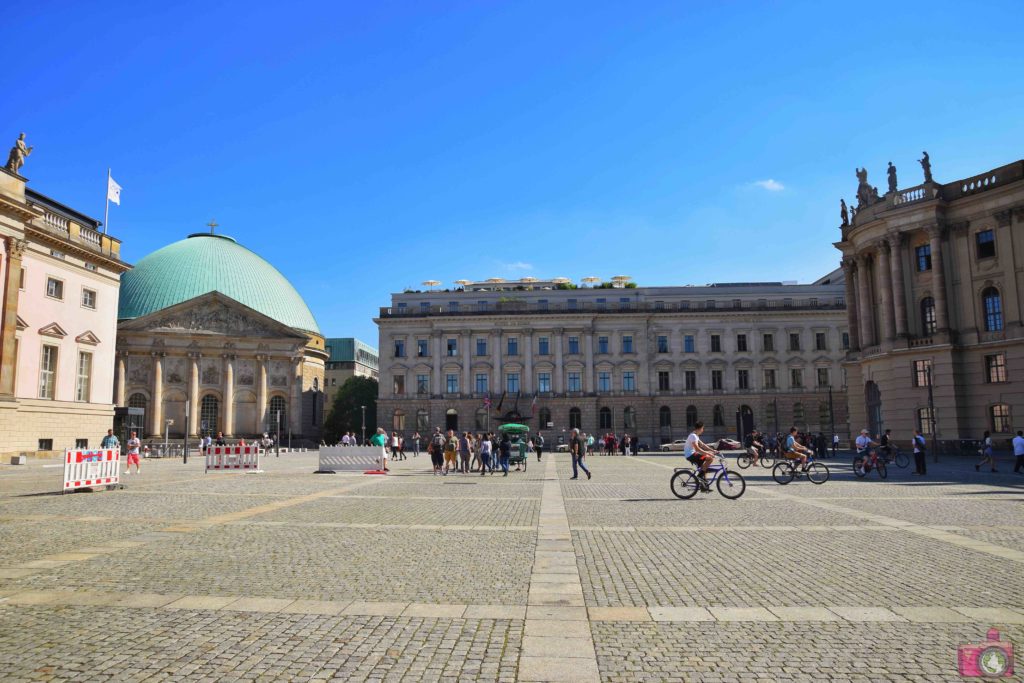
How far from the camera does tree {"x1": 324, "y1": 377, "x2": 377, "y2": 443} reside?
94.9 meters

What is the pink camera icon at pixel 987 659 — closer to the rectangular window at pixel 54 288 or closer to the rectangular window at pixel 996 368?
the rectangular window at pixel 996 368

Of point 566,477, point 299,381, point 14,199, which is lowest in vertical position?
point 566,477

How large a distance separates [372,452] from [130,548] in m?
21.3

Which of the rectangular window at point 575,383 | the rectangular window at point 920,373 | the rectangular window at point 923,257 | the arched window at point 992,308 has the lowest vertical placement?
the rectangular window at point 920,373

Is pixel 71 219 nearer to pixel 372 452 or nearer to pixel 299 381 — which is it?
pixel 372 452

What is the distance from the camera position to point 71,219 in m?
45.6

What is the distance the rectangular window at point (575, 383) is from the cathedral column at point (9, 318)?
57505 mm

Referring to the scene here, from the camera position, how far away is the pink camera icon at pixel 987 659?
534cm

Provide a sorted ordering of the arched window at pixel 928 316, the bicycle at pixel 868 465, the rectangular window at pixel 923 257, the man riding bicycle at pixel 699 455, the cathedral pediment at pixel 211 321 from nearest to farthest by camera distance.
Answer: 1. the man riding bicycle at pixel 699 455
2. the bicycle at pixel 868 465
3. the arched window at pixel 928 316
4. the rectangular window at pixel 923 257
5. the cathedral pediment at pixel 211 321

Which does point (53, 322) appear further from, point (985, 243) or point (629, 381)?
point (629, 381)

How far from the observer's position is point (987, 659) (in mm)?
5617

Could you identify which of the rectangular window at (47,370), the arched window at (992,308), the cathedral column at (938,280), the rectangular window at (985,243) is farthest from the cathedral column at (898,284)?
the rectangular window at (47,370)

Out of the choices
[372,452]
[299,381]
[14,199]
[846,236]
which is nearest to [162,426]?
[299,381]

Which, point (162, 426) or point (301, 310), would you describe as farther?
point (301, 310)
